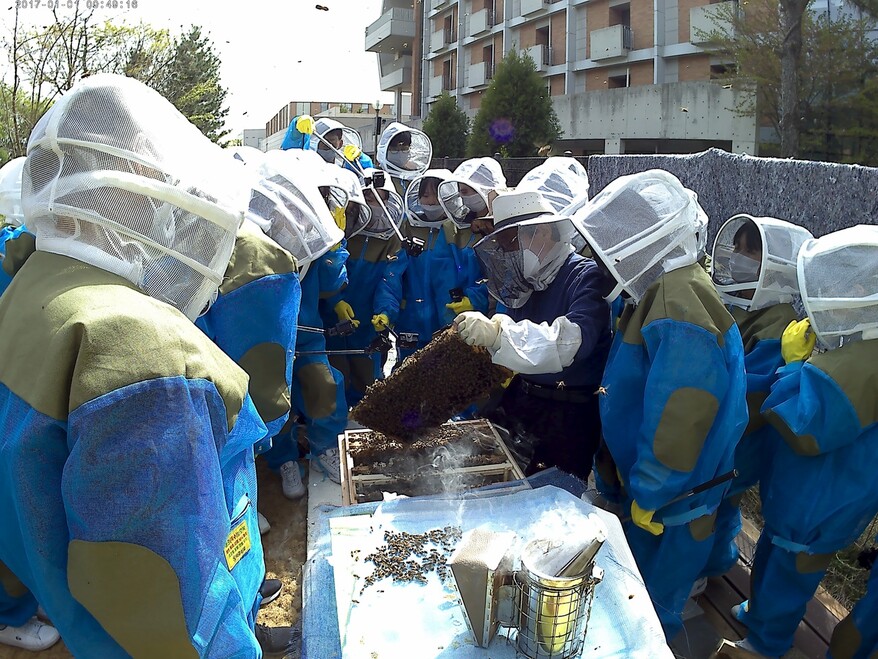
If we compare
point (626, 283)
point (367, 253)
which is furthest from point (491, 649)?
point (367, 253)

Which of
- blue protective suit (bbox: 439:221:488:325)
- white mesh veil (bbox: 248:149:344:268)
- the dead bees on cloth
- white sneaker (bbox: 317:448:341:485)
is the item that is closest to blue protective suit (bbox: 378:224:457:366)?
blue protective suit (bbox: 439:221:488:325)

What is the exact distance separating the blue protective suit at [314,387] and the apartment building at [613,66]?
51.3 feet

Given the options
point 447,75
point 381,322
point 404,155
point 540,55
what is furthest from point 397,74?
point 381,322

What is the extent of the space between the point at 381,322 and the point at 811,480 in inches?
110

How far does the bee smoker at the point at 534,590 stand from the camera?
1526 mm

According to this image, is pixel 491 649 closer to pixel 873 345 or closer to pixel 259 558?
pixel 259 558

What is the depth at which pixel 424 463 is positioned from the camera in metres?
2.68

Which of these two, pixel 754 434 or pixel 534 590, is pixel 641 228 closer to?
pixel 754 434

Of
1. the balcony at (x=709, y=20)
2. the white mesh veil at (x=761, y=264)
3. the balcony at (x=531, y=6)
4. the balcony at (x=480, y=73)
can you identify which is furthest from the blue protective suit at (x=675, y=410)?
the balcony at (x=480, y=73)

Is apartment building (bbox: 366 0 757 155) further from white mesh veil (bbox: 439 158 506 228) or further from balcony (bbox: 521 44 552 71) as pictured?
white mesh veil (bbox: 439 158 506 228)

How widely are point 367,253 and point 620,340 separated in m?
2.52

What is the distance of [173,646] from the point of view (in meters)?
1.20

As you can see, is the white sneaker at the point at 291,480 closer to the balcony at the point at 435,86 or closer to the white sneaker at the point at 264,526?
the white sneaker at the point at 264,526

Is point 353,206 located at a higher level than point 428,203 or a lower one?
lower
